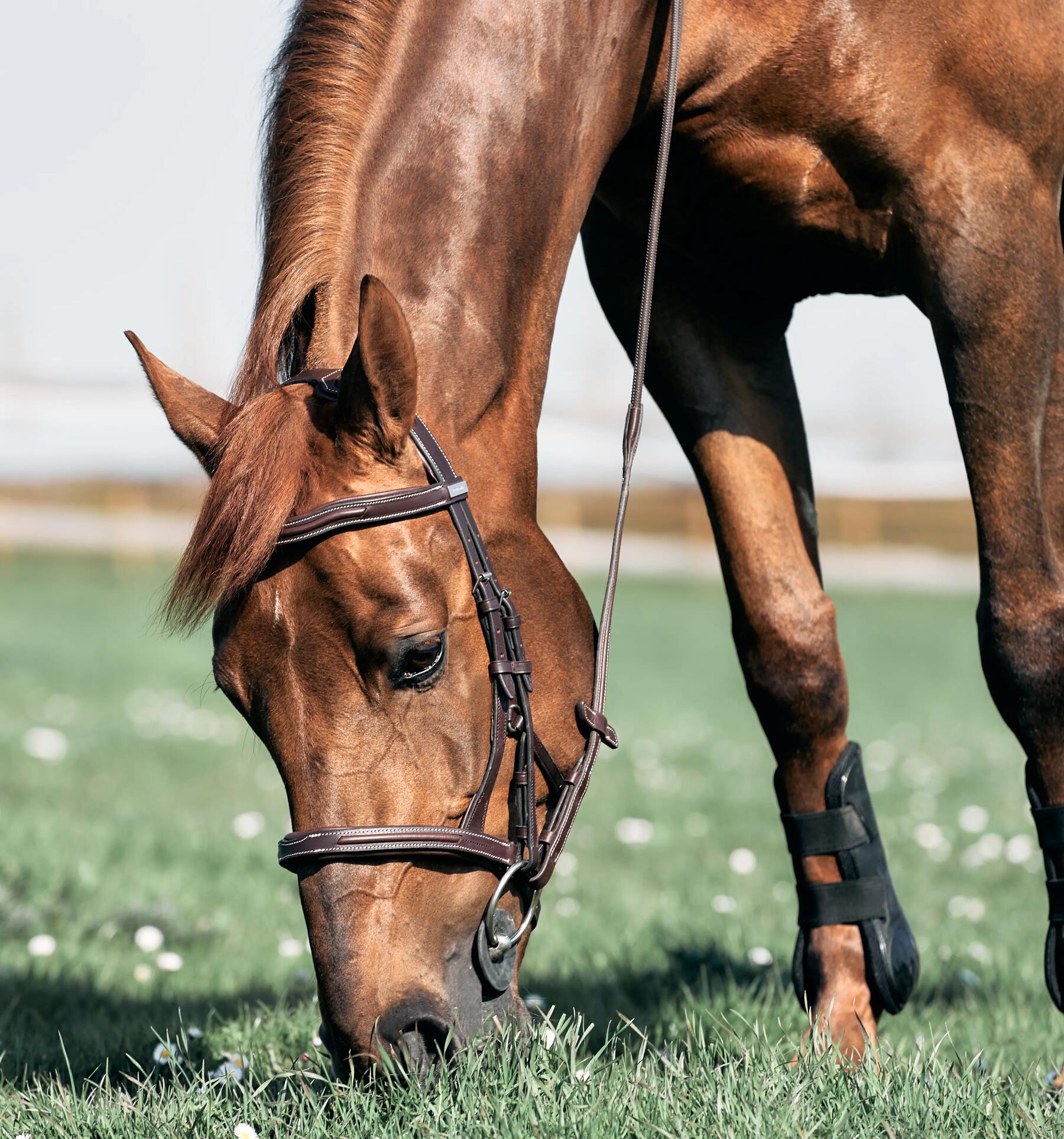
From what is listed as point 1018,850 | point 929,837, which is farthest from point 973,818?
point 1018,850

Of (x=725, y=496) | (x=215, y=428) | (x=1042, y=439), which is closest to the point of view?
(x=215, y=428)

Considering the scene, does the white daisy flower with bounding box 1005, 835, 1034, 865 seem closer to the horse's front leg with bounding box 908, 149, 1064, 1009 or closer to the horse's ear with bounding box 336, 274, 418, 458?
the horse's front leg with bounding box 908, 149, 1064, 1009

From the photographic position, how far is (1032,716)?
9.12ft

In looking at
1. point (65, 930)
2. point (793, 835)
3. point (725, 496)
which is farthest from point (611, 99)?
point (65, 930)

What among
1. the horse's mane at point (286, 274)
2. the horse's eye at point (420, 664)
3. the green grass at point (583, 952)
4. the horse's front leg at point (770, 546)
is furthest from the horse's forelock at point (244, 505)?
the horse's front leg at point (770, 546)

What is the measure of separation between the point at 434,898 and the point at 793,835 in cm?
123

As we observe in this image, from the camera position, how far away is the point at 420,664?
216 cm

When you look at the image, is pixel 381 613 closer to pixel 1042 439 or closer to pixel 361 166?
pixel 361 166

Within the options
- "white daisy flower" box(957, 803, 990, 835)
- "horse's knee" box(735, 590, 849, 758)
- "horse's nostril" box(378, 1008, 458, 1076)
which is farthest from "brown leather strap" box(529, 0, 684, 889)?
"white daisy flower" box(957, 803, 990, 835)

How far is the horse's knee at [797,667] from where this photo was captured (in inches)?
123

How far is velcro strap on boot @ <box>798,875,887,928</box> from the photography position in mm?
3008

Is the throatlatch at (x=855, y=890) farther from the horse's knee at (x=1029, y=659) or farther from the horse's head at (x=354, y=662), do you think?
the horse's head at (x=354, y=662)

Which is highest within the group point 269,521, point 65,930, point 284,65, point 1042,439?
point 284,65

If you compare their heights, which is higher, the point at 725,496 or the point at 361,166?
the point at 361,166
